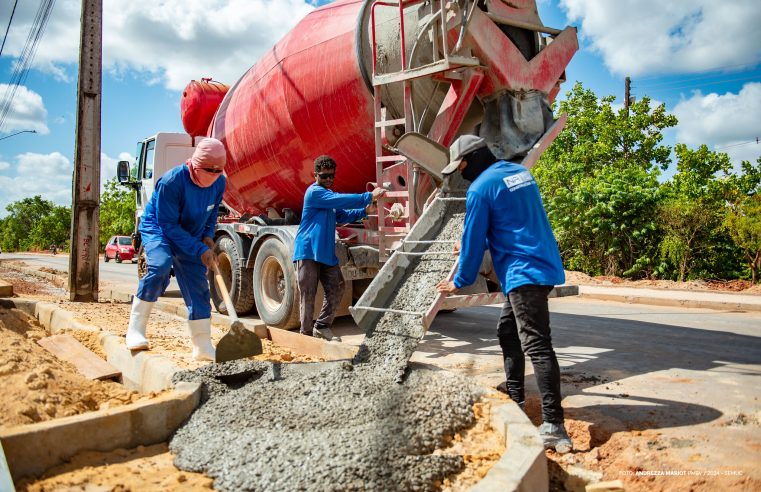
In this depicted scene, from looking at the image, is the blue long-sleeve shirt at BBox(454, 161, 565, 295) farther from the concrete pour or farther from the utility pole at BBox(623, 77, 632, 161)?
the utility pole at BBox(623, 77, 632, 161)

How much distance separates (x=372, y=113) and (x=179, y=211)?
2461mm

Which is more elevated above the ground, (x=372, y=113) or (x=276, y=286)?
(x=372, y=113)

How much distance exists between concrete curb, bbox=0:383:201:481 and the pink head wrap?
1.78 metres

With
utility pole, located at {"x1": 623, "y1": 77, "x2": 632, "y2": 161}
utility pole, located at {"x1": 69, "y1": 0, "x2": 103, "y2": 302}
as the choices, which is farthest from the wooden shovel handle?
utility pole, located at {"x1": 623, "y1": 77, "x2": 632, "y2": 161}


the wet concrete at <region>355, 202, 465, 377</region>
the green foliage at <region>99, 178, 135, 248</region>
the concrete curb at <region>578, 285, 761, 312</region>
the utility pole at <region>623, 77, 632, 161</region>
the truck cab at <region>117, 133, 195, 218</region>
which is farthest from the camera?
the green foliage at <region>99, 178, 135, 248</region>

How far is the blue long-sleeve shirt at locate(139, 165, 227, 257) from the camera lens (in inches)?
168

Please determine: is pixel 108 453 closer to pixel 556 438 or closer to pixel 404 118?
pixel 556 438

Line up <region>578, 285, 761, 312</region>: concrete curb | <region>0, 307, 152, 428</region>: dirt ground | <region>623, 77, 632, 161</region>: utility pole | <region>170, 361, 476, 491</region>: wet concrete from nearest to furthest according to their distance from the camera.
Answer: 1. <region>170, 361, 476, 491</region>: wet concrete
2. <region>0, 307, 152, 428</region>: dirt ground
3. <region>578, 285, 761, 312</region>: concrete curb
4. <region>623, 77, 632, 161</region>: utility pole

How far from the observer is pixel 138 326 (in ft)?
13.9

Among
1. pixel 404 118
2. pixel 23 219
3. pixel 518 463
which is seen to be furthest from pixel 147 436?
pixel 23 219

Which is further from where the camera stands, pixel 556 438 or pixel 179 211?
pixel 179 211

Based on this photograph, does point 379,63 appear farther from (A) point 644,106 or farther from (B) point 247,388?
(A) point 644,106

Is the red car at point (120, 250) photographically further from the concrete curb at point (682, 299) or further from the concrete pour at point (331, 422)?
the concrete pour at point (331, 422)

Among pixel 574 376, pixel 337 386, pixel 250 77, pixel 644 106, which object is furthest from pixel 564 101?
pixel 337 386
